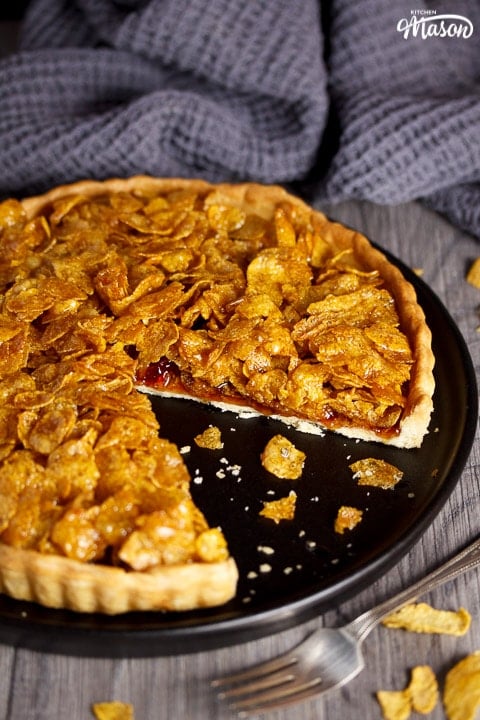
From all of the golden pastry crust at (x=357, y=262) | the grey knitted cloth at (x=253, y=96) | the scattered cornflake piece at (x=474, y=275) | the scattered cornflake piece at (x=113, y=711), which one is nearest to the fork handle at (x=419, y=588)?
the golden pastry crust at (x=357, y=262)

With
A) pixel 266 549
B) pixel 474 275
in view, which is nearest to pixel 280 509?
pixel 266 549

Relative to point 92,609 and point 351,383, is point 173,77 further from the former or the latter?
point 92,609

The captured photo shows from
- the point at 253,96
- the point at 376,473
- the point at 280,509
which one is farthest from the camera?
the point at 253,96

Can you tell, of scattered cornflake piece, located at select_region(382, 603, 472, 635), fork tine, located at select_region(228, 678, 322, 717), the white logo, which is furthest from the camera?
the white logo

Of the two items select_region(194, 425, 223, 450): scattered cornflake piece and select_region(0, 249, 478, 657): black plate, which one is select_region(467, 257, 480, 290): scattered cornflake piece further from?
select_region(194, 425, 223, 450): scattered cornflake piece

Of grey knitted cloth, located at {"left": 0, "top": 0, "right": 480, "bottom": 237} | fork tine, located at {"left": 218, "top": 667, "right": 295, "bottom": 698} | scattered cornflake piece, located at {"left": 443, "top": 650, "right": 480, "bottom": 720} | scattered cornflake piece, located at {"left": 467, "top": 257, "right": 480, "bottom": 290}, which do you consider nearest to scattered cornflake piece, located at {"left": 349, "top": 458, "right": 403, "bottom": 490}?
scattered cornflake piece, located at {"left": 443, "top": 650, "right": 480, "bottom": 720}

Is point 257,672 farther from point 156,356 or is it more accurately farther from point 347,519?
point 156,356

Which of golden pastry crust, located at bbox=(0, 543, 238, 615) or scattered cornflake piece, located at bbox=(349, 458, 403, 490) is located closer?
golden pastry crust, located at bbox=(0, 543, 238, 615)
